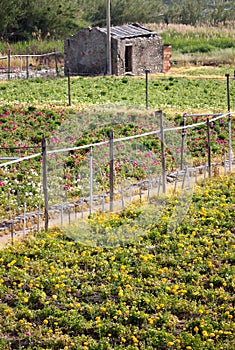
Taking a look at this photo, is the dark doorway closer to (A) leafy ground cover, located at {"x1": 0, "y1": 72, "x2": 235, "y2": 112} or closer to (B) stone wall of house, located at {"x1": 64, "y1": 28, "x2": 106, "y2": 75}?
(B) stone wall of house, located at {"x1": 64, "y1": 28, "x2": 106, "y2": 75}

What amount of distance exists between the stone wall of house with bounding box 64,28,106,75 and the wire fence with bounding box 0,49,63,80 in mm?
560

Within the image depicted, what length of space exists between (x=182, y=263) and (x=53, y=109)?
33.7 ft

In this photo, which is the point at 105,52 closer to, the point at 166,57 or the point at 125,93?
the point at 166,57

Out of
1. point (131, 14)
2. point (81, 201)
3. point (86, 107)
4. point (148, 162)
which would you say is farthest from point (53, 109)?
point (131, 14)

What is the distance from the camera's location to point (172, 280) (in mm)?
9617

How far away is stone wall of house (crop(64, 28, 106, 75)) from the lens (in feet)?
102

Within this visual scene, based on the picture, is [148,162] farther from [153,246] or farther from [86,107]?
[86,107]

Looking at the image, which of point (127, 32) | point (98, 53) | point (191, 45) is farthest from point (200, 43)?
point (98, 53)

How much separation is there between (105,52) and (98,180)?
58.0 ft

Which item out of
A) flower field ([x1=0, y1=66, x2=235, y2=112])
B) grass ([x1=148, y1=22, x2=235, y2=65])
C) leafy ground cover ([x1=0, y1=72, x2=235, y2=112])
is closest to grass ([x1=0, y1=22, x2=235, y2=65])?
grass ([x1=148, y1=22, x2=235, y2=65])

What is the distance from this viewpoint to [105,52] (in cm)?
3100

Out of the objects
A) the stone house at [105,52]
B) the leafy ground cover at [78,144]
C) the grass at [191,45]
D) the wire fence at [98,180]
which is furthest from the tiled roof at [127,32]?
the wire fence at [98,180]

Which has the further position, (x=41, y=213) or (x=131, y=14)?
(x=131, y=14)

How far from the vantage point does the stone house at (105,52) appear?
31.0 m
